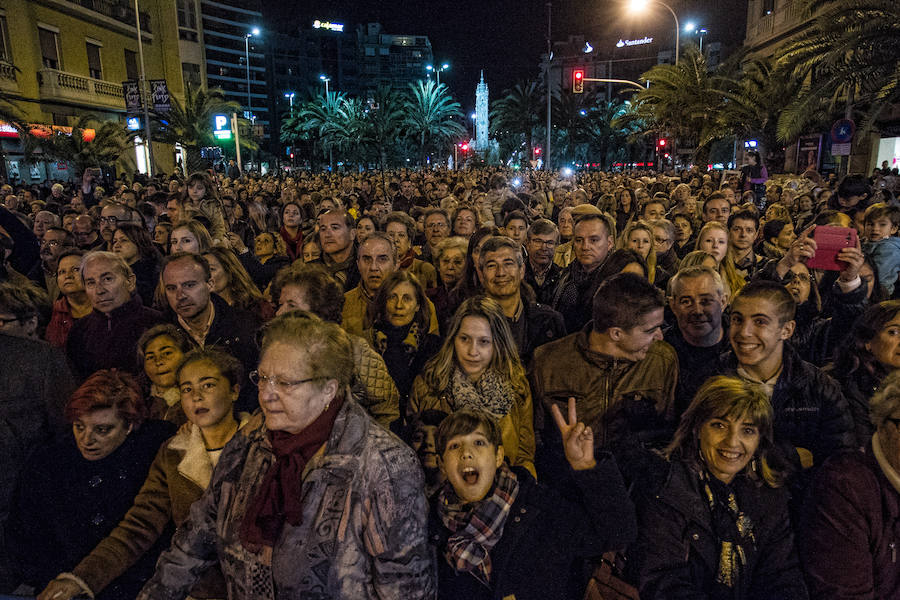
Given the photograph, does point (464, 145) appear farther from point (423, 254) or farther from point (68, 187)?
point (423, 254)

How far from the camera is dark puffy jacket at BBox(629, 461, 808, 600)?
2.31 meters

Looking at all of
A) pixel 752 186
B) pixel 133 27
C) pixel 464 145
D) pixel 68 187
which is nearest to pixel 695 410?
pixel 752 186

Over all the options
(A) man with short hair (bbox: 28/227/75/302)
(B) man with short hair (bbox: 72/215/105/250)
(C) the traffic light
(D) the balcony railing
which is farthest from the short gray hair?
(D) the balcony railing

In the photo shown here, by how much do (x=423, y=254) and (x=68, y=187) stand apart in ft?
51.1

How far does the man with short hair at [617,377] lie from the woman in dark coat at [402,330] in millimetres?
999

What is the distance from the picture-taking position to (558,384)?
3.26 m

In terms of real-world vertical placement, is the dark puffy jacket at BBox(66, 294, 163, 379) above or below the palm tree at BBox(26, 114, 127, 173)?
below

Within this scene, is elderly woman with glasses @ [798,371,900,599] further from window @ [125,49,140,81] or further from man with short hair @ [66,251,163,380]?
window @ [125,49,140,81]

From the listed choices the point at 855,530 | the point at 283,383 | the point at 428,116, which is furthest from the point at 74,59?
the point at 855,530

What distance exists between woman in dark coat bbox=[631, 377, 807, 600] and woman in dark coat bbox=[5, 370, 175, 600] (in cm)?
221

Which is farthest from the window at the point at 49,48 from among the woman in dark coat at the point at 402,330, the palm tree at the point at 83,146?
the woman in dark coat at the point at 402,330

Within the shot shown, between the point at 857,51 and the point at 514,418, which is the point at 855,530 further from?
the point at 857,51

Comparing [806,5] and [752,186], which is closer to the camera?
[806,5]

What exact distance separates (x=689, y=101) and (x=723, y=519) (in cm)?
2709
